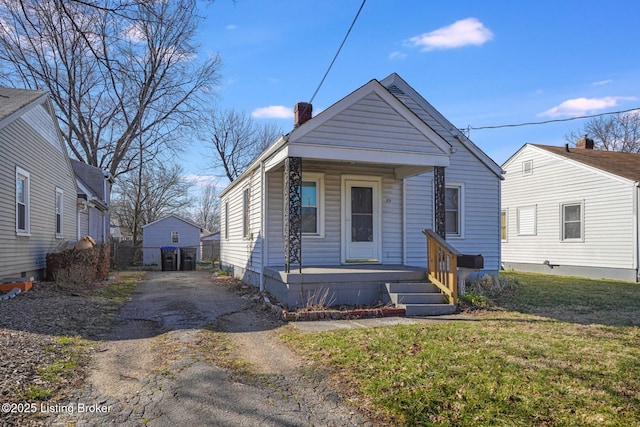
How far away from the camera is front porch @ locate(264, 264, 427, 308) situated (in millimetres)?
8070

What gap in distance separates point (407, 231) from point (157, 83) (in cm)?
1934

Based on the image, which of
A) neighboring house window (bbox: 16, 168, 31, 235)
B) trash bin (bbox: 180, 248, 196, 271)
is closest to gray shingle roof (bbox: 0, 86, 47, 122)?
neighboring house window (bbox: 16, 168, 31, 235)

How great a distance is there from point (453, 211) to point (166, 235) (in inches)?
886

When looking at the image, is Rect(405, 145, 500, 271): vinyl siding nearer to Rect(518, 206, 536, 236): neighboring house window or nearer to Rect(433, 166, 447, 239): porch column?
Rect(433, 166, 447, 239): porch column

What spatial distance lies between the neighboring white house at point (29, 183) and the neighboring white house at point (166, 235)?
1385 centimetres

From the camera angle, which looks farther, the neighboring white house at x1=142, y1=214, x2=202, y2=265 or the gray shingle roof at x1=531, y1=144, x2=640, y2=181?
the neighboring white house at x1=142, y1=214, x2=202, y2=265

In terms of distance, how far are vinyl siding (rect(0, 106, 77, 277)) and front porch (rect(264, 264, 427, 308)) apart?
6033 millimetres

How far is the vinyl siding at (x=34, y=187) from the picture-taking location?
31.3ft

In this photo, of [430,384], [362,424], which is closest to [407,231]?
[430,384]

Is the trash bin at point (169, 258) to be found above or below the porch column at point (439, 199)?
below

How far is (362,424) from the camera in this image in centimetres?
346

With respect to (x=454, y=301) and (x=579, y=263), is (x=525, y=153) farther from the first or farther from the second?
(x=454, y=301)

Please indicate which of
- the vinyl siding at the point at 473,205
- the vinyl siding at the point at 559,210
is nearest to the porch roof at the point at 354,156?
the vinyl siding at the point at 473,205

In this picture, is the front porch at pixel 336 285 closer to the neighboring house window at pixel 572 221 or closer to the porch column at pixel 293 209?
the porch column at pixel 293 209
